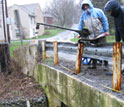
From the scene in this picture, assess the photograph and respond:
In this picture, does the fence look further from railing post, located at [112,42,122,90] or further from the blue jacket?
the blue jacket

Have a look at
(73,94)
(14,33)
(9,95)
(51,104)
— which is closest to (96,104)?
(73,94)

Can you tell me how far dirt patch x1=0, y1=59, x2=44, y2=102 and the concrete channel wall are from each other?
267mm

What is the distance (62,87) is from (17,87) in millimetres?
2709

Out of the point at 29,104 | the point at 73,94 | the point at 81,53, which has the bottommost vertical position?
the point at 29,104

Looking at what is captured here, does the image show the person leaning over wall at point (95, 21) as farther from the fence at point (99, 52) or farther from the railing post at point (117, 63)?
the railing post at point (117, 63)

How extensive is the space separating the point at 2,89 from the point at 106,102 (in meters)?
4.61

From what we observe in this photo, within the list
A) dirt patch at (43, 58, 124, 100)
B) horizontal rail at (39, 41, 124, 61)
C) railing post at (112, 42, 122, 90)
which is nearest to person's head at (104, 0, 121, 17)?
horizontal rail at (39, 41, 124, 61)

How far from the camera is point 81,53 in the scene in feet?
11.9

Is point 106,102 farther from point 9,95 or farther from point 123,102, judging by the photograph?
point 9,95

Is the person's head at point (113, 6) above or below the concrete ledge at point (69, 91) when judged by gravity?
above

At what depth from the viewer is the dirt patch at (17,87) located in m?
5.73

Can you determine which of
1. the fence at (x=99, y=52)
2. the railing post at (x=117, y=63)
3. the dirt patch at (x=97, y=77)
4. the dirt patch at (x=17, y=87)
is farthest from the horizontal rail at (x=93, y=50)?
the dirt patch at (x=17, y=87)

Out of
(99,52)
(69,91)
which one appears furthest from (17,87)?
(99,52)

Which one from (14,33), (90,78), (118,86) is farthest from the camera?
(14,33)
